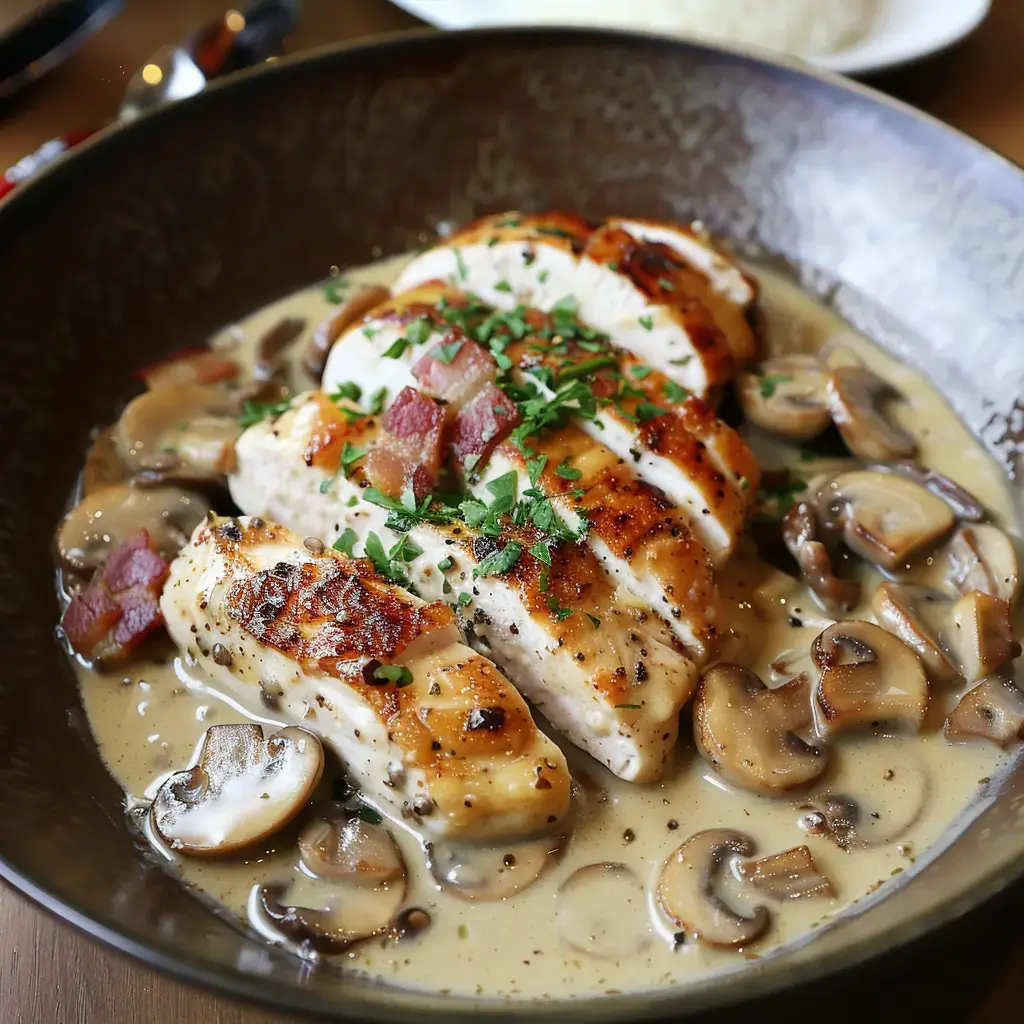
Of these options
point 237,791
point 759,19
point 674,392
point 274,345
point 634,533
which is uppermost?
point 759,19

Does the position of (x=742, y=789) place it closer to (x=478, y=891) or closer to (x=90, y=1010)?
(x=478, y=891)

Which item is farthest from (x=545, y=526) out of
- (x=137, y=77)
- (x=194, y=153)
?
(x=137, y=77)

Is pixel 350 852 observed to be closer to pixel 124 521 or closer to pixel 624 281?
pixel 124 521

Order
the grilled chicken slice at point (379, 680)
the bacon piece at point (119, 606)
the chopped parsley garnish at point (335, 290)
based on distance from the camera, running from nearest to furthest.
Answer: the grilled chicken slice at point (379, 680) → the bacon piece at point (119, 606) → the chopped parsley garnish at point (335, 290)

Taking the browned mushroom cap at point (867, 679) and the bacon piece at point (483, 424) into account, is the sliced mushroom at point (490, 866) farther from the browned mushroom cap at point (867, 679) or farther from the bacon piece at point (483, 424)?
the bacon piece at point (483, 424)

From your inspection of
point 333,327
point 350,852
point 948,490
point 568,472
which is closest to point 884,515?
point 948,490

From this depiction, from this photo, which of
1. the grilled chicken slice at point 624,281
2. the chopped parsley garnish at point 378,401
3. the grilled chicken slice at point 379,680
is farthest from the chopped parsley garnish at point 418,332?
the grilled chicken slice at point 379,680
